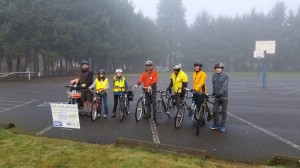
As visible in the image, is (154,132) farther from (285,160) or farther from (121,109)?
(285,160)

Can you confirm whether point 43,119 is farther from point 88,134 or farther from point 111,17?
point 111,17

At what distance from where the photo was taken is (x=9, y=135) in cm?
782

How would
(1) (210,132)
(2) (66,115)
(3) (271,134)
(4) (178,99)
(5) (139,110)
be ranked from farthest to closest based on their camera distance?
(5) (139,110) → (4) (178,99) → (1) (210,132) → (3) (271,134) → (2) (66,115)

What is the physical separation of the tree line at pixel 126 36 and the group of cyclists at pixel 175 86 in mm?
21724

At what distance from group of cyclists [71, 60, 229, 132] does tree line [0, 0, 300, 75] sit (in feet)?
71.3

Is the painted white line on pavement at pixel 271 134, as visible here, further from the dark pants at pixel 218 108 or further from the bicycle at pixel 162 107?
the bicycle at pixel 162 107

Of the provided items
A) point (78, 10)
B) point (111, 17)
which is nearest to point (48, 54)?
point (78, 10)

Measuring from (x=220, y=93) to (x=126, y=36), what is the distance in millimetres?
42433

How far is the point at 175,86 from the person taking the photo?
10.2 m

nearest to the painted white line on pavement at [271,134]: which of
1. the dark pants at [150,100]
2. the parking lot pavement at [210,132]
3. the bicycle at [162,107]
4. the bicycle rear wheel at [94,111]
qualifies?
the parking lot pavement at [210,132]

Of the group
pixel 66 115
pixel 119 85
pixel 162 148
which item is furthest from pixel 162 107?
pixel 162 148

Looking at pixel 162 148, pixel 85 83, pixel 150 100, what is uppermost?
pixel 85 83

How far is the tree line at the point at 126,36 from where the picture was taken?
32.3m

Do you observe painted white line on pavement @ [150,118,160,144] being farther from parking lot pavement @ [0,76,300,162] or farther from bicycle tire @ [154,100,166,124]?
bicycle tire @ [154,100,166,124]
